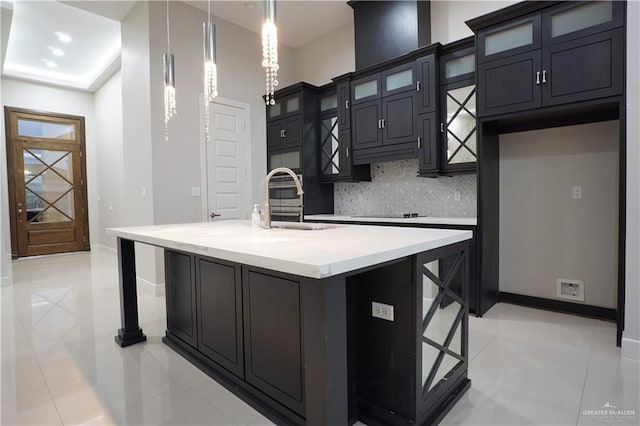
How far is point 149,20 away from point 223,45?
97cm

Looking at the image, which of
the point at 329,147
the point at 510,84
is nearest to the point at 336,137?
the point at 329,147

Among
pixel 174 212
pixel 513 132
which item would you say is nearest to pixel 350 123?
pixel 513 132

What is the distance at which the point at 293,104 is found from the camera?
4.73 meters

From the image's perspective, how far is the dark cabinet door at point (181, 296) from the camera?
2.31 metres

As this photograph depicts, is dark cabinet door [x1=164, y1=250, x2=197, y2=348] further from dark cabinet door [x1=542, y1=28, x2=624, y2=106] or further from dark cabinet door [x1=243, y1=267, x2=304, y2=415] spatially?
dark cabinet door [x1=542, y1=28, x2=624, y2=106]

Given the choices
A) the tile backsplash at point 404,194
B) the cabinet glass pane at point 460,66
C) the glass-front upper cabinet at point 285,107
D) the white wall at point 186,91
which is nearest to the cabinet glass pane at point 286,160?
the white wall at point 186,91

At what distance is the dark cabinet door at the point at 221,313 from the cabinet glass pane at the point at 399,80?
9.09 feet

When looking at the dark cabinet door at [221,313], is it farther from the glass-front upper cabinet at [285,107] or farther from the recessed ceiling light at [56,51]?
the recessed ceiling light at [56,51]

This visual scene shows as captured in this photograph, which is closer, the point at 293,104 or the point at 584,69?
the point at 584,69

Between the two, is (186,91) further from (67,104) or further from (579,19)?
(67,104)

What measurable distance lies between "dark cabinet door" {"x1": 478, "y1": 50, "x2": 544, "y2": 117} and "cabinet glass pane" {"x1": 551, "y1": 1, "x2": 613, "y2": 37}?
0.68 ft

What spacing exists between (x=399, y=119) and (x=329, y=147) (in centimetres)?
112

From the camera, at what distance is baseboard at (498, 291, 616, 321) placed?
292 centimetres

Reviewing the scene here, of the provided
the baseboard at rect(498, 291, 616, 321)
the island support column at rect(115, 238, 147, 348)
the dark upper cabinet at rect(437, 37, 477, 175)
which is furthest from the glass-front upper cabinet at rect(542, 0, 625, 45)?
the island support column at rect(115, 238, 147, 348)
